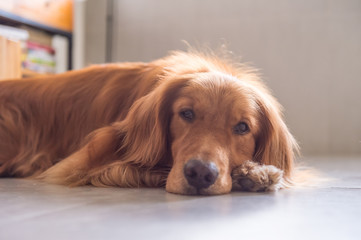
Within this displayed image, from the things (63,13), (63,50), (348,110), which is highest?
(63,13)

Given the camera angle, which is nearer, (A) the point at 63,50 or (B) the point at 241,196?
(B) the point at 241,196

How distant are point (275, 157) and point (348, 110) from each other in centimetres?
287

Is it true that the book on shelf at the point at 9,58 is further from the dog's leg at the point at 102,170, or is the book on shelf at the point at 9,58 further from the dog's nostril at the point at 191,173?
the dog's nostril at the point at 191,173

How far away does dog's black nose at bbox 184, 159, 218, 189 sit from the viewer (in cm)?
149

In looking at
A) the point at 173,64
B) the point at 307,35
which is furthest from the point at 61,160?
the point at 307,35

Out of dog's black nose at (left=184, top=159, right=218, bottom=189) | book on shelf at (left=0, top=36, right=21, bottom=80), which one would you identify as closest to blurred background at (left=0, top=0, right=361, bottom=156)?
book on shelf at (left=0, top=36, right=21, bottom=80)

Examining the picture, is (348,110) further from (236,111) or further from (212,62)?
(236,111)

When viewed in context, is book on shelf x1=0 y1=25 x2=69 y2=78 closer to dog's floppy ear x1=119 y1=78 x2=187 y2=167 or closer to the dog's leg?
the dog's leg

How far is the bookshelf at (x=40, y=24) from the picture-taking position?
3.79m

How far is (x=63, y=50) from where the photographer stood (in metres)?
4.66

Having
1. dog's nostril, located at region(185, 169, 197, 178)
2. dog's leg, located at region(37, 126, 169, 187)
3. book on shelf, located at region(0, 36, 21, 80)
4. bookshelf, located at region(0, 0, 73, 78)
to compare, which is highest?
bookshelf, located at region(0, 0, 73, 78)

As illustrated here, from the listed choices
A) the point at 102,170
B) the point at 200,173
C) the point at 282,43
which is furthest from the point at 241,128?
the point at 282,43

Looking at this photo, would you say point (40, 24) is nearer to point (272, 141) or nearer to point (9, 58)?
point (9, 58)

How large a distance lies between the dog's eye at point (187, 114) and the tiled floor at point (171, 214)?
0.31 m
